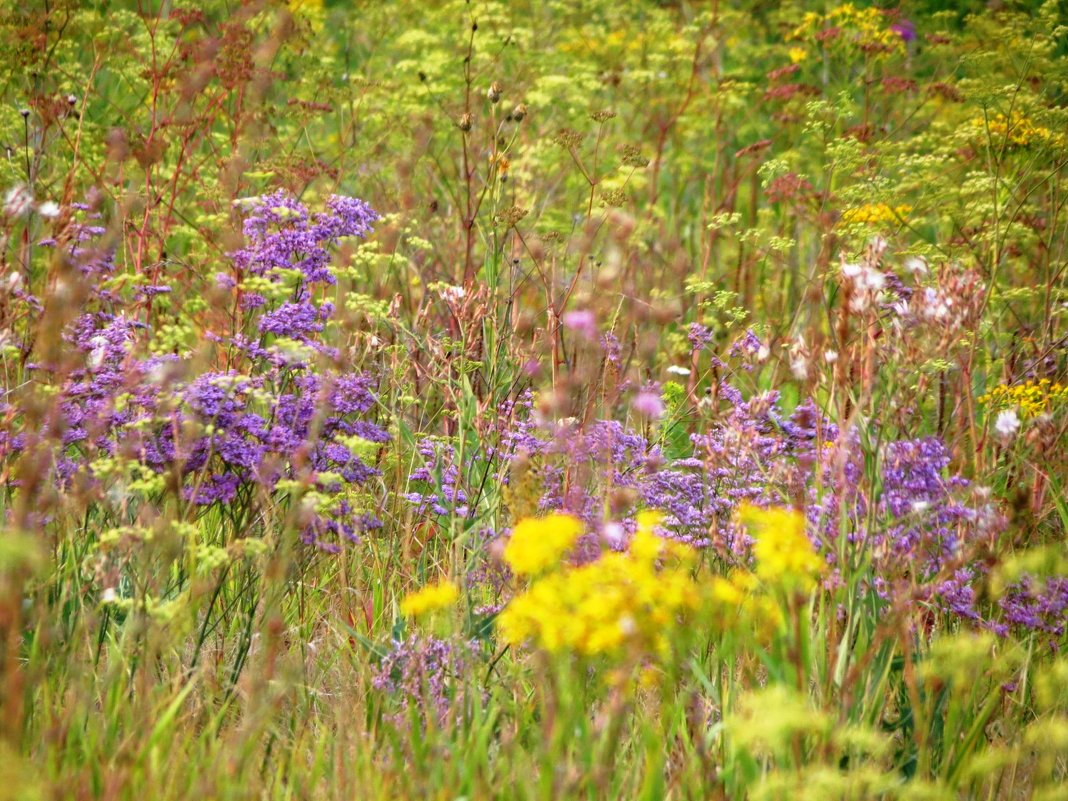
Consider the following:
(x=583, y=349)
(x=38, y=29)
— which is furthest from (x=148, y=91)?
(x=583, y=349)

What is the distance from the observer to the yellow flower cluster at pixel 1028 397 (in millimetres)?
3436

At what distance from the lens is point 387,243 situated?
18.0 feet

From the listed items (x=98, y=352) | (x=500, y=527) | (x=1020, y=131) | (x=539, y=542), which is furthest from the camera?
(x=1020, y=131)

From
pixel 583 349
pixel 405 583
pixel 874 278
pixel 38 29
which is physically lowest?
pixel 405 583

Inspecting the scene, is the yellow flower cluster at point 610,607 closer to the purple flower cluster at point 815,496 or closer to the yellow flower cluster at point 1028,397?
the purple flower cluster at point 815,496

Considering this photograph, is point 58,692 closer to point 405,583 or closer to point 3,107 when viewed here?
point 405,583

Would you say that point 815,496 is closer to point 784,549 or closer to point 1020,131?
point 784,549

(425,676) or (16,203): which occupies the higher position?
(16,203)

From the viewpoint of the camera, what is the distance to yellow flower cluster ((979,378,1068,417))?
344 cm

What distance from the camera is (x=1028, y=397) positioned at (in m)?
3.55

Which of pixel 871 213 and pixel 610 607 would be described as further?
pixel 871 213

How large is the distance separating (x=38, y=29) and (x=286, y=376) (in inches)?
85.1

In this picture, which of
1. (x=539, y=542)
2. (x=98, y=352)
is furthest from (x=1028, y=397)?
(x=98, y=352)

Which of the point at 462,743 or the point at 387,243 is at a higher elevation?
the point at 387,243
